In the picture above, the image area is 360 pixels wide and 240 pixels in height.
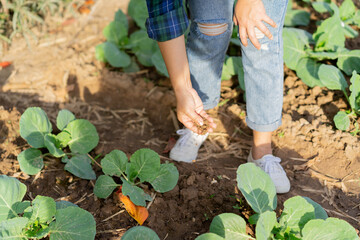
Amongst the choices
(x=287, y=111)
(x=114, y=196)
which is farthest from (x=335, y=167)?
(x=114, y=196)

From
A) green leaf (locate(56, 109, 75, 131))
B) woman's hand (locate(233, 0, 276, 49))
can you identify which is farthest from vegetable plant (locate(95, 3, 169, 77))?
woman's hand (locate(233, 0, 276, 49))

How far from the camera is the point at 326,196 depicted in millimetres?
2035

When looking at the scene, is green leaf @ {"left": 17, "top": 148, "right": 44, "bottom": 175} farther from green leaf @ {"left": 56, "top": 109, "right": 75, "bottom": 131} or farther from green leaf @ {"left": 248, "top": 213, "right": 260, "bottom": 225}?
green leaf @ {"left": 248, "top": 213, "right": 260, "bottom": 225}

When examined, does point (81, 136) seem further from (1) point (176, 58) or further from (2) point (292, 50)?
(2) point (292, 50)

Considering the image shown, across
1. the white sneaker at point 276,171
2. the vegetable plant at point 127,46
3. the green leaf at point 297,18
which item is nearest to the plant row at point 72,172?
the white sneaker at point 276,171

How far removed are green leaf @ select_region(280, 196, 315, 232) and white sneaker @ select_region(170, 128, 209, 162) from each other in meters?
0.75

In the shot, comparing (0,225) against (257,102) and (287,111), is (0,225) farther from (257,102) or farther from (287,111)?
(287,111)

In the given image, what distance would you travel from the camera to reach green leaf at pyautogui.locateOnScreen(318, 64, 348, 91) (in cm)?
237

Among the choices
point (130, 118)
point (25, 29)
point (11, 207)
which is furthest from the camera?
point (25, 29)

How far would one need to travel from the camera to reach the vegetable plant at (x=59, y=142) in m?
2.02

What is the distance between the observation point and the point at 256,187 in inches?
68.2

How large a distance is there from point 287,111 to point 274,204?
90 centimetres

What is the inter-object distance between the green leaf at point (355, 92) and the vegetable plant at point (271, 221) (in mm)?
852

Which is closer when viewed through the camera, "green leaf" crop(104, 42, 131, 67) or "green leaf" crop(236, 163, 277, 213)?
"green leaf" crop(236, 163, 277, 213)
